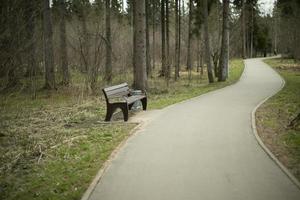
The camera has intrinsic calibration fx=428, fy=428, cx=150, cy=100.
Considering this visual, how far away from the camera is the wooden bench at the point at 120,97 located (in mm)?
12977

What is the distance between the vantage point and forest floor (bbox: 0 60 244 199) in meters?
7.28

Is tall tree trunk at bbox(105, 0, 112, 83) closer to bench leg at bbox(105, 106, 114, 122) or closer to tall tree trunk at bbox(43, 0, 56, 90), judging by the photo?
tall tree trunk at bbox(43, 0, 56, 90)

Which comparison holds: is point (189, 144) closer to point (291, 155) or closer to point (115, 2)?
point (291, 155)

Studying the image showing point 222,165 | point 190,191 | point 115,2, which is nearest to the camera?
point 190,191

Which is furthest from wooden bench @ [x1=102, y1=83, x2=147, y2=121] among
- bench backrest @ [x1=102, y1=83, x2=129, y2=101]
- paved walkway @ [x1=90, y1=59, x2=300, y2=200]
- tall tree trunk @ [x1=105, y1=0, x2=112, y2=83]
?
tall tree trunk @ [x1=105, y1=0, x2=112, y2=83]

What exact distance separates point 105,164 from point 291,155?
3.89 metres

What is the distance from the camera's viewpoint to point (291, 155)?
29.5ft

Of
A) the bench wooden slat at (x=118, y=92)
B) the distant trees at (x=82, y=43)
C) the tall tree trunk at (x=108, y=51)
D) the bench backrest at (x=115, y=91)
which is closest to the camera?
the distant trees at (x=82, y=43)

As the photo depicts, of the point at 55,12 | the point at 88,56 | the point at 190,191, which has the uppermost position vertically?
the point at 55,12

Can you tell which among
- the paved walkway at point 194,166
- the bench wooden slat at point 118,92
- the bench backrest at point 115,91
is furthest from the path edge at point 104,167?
the bench wooden slat at point 118,92

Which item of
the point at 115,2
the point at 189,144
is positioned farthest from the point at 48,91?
the point at 115,2

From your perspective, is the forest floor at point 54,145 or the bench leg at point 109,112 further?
the bench leg at point 109,112

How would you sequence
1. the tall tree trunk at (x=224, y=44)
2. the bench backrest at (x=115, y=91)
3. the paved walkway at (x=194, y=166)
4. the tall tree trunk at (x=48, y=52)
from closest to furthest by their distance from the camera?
the paved walkway at (x=194, y=166) → the bench backrest at (x=115, y=91) → the tall tree trunk at (x=48, y=52) → the tall tree trunk at (x=224, y=44)

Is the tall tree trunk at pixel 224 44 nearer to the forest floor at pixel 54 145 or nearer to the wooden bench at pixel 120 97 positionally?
the forest floor at pixel 54 145
